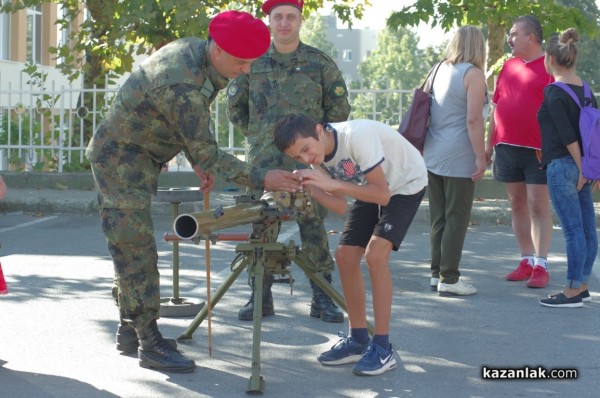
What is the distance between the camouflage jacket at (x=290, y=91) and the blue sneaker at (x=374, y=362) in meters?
1.72

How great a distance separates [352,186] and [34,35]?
2919 cm

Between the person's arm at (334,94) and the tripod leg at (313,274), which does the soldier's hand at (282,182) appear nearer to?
the tripod leg at (313,274)

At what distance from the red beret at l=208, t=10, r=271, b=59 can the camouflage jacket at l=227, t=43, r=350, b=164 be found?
5.03 feet

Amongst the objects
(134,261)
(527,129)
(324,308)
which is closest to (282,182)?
(134,261)

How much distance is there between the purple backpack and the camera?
7.10 m

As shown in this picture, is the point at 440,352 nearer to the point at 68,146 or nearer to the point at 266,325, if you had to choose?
the point at 266,325

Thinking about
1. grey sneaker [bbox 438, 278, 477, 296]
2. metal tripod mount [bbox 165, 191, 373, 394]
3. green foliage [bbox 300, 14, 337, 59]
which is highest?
green foliage [bbox 300, 14, 337, 59]

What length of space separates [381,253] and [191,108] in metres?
1.21

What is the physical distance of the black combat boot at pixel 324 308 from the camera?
6.88m

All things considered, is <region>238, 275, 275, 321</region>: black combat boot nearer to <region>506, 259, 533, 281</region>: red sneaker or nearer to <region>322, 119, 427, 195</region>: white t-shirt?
<region>322, 119, 427, 195</region>: white t-shirt

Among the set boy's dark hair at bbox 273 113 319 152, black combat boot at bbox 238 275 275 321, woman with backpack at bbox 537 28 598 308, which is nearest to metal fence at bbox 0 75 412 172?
woman with backpack at bbox 537 28 598 308

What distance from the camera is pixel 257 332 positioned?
537 cm

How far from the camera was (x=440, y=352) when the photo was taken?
6.11m

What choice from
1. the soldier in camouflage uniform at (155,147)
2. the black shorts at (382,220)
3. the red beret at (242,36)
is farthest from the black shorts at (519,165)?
the red beret at (242,36)
